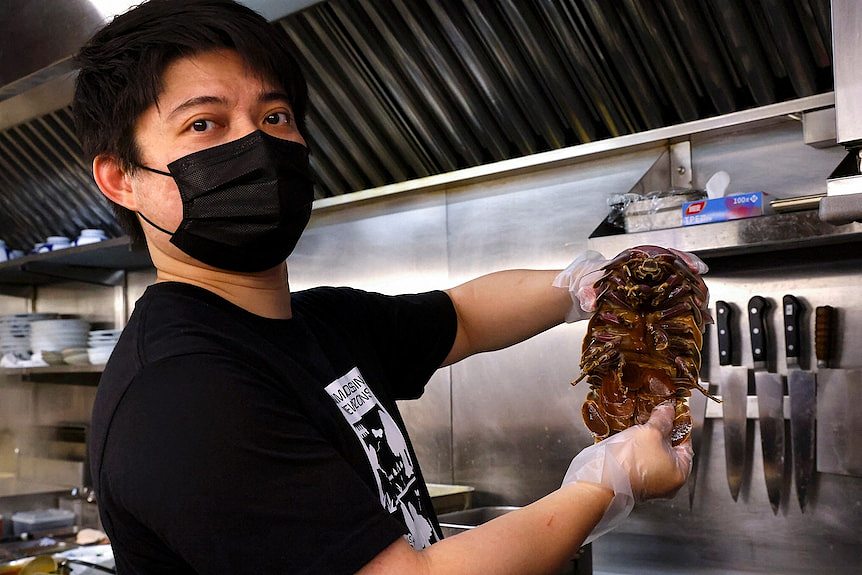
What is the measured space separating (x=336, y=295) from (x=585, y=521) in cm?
70

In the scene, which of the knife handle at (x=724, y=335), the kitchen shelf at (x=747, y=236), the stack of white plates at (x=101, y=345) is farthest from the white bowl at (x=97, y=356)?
the knife handle at (x=724, y=335)

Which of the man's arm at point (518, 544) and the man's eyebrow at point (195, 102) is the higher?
the man's eyebrow at point (195, 102)

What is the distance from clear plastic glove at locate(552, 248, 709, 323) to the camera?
5.12ft

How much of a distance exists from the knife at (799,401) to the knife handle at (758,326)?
0.20 feet

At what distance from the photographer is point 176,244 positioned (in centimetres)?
138

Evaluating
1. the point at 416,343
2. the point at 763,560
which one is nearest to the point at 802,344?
the point at 763,560

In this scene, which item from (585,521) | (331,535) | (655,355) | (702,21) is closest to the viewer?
(331,535)

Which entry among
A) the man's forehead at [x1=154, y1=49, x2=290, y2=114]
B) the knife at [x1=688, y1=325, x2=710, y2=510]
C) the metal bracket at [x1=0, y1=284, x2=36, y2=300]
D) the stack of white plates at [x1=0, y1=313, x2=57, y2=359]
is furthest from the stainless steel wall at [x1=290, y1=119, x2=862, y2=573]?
the metal bracket at [x1=0, y1=284, x2=36, y2=300]

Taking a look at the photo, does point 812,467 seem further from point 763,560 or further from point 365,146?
point 365,146

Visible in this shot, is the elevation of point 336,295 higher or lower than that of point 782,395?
higher

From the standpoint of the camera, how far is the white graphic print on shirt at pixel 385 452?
135 cm

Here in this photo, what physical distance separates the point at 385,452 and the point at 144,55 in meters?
0.74

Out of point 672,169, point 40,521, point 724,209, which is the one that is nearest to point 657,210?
point 724,209

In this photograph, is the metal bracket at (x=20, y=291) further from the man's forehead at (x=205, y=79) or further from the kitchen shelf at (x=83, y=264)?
the man's forehead at (x=205, y=79)
